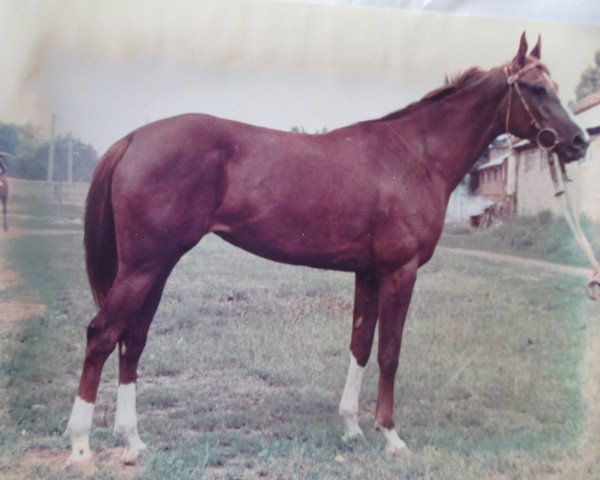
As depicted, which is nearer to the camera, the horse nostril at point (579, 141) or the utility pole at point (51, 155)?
the utility pole at point (51, 155)

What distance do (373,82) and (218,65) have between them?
1.62 ft

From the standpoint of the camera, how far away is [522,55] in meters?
1.73

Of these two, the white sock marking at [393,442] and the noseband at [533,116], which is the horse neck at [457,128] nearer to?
the noseband at [533,116]

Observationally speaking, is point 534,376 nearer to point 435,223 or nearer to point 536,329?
point 536,329

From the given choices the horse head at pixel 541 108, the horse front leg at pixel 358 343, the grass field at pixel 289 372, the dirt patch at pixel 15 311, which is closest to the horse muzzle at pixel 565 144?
the horse head at pixel 541 108

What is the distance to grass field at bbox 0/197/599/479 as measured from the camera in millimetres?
1608

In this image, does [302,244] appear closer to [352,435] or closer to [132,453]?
[352,435]

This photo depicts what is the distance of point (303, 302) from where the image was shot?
1767 mm

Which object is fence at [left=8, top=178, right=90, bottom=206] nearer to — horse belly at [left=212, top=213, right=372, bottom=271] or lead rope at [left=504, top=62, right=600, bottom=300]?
horse belly at [left=212, top=213, right=372, bottom=271]

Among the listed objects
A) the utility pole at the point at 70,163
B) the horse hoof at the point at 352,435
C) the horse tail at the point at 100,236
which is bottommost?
the horse hoof at the point at 352,435

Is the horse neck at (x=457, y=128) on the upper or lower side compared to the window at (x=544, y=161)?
upper

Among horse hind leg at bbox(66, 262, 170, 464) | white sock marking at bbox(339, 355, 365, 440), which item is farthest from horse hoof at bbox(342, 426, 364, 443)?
horse hind leg at bbox(66, 262, 170, 464)

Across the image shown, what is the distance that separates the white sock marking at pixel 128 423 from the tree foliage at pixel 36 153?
663mm

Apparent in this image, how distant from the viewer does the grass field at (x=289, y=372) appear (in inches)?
63.3
